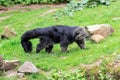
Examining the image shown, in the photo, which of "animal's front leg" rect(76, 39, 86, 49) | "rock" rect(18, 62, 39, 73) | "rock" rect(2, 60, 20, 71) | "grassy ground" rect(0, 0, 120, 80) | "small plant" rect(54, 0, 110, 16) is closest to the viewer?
"rock" rect(18, 62, 39, 73)

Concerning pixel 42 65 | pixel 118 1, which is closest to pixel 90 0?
pixel 118 1

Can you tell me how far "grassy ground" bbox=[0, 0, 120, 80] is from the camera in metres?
12.0

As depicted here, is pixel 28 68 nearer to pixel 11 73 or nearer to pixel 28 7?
pixel 11 73

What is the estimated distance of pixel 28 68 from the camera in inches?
446

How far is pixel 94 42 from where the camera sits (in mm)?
13961

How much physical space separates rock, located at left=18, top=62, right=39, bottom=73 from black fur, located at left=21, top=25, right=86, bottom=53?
72.9 inches

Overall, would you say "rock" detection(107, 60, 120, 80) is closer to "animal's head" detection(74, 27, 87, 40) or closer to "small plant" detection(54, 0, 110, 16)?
"animal's head" detection(74, 27, 87, 40)

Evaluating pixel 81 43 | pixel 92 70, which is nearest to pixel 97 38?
pixel 81 43

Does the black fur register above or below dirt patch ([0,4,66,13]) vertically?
above

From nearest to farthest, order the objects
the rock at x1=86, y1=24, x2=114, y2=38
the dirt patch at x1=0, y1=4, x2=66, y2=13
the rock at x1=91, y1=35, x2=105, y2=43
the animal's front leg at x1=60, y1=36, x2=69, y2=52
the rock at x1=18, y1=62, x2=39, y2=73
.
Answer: the rock at x1=18, y1=62, x2=39, y2=73 < the animal's front leg at x1=60, y1=36, x2=69, y2=52 < the rock at x1=91, y1=35, x2=105, y2=43 < the rock at x1=86, y1=24, x2=114, y2=38 < the dirt patch at x1=0, y1=4, x2=66, y2=13

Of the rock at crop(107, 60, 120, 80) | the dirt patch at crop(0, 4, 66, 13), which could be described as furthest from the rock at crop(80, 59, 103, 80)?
the dirt patch at crop(0, 4, 66, 13)

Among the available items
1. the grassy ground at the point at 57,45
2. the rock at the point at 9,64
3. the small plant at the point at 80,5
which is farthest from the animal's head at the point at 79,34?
the small plant at the point at 80,5

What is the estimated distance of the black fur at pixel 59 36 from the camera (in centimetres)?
1304

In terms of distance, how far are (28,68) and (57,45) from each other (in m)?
3.17
